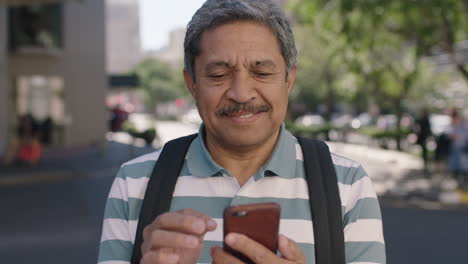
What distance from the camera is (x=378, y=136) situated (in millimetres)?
27734

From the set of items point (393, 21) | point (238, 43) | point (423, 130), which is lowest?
point (423, 130)

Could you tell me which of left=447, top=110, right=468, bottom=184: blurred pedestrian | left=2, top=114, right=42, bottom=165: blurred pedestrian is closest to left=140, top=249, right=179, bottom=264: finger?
left=447, top=110, right=468, bottom=184: blurred pedestrian

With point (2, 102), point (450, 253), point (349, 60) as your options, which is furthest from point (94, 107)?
point (450, 253)

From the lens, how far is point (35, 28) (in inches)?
1053

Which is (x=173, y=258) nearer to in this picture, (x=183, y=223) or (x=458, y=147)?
(x=183, y=223)

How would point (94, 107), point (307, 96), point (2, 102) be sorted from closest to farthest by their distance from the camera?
point (2, 102)
point (94, 107)
point (307, 96)

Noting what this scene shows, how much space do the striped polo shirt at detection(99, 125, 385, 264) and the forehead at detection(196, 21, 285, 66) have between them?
0.31m

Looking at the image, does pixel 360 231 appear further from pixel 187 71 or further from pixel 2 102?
pixel 2 102

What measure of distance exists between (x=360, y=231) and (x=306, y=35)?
37312 mm

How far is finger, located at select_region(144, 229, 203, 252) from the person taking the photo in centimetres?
133

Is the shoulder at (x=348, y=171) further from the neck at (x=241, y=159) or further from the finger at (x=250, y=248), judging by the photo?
the finger at (x=250, y=248)

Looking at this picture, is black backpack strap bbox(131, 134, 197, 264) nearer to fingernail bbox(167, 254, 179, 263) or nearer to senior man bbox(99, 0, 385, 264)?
senior man bbox(99, 0, 385, 264)

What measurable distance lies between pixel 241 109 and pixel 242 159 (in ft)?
0.67

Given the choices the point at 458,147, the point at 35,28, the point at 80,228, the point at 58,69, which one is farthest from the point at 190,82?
the point at 58,69
